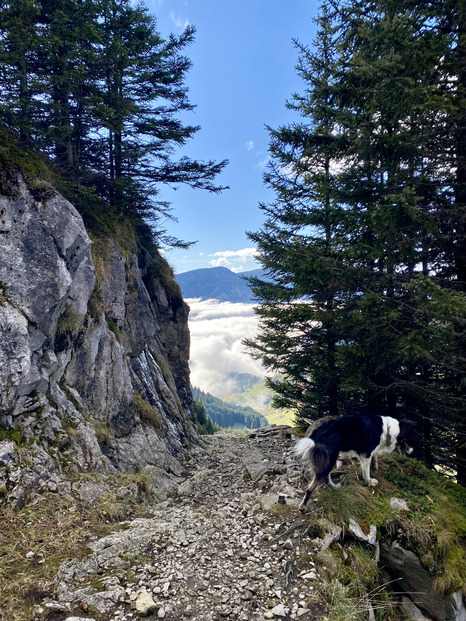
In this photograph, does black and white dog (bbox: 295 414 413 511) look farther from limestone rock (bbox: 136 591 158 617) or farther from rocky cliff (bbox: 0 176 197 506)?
rocky cliff (bbox: 0 176 197 506)

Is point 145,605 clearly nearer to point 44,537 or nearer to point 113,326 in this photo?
point 44,537

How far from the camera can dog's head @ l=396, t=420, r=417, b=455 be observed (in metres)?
6.65

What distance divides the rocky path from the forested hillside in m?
4.43

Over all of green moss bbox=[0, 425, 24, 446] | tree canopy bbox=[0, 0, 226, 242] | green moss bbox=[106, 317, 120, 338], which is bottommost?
green moss bbox=[0, 425, 24, 446]

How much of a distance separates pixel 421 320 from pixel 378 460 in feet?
11.9

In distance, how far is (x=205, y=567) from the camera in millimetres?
4582

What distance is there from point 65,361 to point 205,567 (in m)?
5.73

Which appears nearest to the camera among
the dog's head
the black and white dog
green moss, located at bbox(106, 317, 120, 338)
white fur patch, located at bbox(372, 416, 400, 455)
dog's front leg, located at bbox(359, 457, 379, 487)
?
the black and white dog

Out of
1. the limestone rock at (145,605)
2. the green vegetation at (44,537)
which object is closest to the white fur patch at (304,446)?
the limestone rock at (145,605)

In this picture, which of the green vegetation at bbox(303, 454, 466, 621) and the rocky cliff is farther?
the rocky cliff

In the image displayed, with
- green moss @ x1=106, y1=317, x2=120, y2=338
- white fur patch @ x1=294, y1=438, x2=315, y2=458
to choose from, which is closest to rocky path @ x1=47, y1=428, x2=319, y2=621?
white fur patch @ x1=294, y1=438, x2=315, y2=458

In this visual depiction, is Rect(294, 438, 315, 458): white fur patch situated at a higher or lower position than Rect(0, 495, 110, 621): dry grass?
higher

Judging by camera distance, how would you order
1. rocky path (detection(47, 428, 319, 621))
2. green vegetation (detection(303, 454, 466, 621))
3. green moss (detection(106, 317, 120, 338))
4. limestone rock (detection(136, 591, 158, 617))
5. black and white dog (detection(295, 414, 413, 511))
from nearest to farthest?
1. limestone rock (detection(136, 591, 158, 617))
2. rocky path (detection(47, 428, 319, 621))
3. green vegetation (detection(303, 454, 466, 621))
4. black and white dog (detection(295, 414, 413, 511))
5. green moss (detection(106, 317, 120, 338))

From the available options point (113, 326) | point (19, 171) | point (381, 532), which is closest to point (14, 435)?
point (113, 326)
